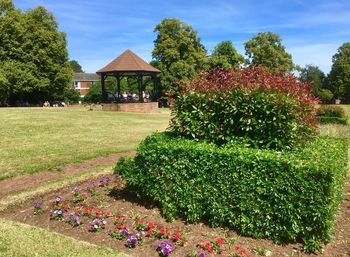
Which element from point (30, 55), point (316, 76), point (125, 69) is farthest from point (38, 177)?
point (316, 76)

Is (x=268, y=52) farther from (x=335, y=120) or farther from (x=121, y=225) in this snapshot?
(x=121, y=225)

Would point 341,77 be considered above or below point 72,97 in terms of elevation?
above

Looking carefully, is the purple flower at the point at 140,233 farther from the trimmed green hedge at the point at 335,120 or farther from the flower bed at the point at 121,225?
the trimmed green hedge at the point at 335,120

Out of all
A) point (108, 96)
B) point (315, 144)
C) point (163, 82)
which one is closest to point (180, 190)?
point (315, 144)

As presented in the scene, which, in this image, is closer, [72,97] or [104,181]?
[104,181]

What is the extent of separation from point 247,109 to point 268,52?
51.3 m

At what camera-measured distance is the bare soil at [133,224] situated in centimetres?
487

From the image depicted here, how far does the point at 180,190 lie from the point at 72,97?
67609 mm

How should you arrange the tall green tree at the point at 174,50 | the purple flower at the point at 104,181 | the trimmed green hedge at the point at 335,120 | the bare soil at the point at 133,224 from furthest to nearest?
1. the tall green tree at the point at 174,50
2. the trimmed green hedge at the point at 335,120
3. the purple flower at the point at 104,181
4. the bare soil at the point at 133,224

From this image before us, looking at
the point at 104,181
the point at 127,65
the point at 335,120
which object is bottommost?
the point at 335,120

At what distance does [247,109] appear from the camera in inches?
235

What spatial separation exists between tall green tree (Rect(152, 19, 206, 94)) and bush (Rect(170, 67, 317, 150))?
4178cm

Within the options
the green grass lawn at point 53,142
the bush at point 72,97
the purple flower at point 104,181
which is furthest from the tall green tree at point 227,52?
the purple flower at point 104,181

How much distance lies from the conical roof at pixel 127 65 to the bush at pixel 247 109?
24019 millimetres
